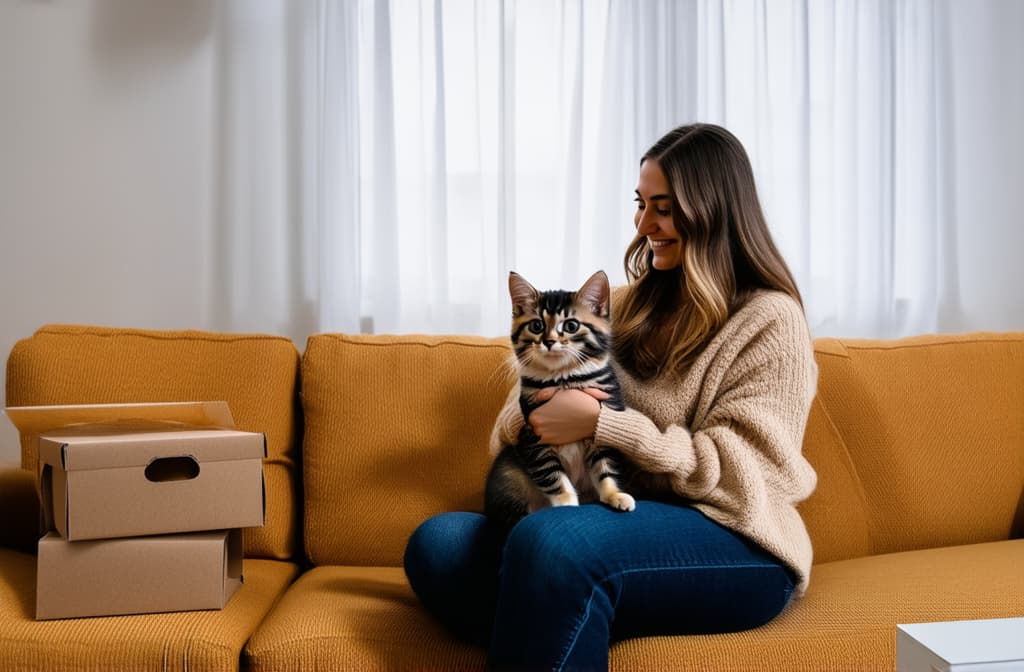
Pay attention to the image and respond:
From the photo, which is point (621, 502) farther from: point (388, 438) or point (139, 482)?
point (139, 482)

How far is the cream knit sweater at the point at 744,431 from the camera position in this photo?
1.51m

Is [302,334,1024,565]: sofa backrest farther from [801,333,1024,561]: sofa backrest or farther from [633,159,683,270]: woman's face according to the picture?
[633,159,683,270]: woman's face

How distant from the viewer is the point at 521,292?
5.53ft

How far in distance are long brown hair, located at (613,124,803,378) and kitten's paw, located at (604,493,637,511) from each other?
0.32m

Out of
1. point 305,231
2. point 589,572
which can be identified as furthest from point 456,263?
point 589,572

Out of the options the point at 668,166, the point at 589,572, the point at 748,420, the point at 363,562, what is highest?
the point at 668,166

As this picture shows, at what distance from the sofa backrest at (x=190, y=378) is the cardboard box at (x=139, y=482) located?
0.34 metres

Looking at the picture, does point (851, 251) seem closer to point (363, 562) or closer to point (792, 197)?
point (792, 197)

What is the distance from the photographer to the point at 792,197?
2.62 meters

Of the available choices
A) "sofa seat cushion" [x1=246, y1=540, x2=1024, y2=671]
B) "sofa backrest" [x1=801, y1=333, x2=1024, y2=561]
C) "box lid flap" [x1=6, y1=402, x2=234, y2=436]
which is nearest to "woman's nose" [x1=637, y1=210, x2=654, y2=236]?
"sofa backrest" [x1=801, y1=333, x2=1024, y2=561]

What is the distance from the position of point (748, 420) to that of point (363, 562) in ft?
3.16

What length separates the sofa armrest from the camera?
1.91 meters

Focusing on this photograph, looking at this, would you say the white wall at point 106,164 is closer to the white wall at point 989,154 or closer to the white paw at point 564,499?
the white paw at point 564,499

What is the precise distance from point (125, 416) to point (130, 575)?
0.32 metres
